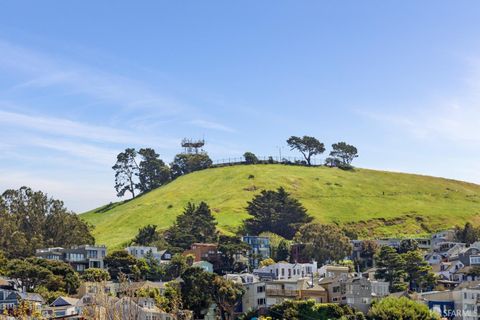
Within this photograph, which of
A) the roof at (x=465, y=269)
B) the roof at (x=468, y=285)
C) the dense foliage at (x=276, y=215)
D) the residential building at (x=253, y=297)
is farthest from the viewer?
the dense foliage at (x=276, y=215)

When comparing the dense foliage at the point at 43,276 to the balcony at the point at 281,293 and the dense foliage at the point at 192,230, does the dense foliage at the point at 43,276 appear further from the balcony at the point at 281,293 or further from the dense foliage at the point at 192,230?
the dense foliage at the point at 192,230

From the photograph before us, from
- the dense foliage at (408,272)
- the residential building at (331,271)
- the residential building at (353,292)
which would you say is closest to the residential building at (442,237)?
the dense foliage at (408,272)

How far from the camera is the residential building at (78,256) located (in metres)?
128

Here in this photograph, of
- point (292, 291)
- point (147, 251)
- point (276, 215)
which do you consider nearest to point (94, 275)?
point (292, 291)

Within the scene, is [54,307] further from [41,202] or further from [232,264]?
[41,202]

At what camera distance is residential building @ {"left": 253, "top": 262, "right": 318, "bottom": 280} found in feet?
401

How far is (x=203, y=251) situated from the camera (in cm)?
13825

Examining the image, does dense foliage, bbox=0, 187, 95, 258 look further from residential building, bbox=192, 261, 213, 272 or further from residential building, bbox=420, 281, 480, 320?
residential building, bbox=420, 281, 480, 320

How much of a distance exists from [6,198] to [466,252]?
83.7 metres

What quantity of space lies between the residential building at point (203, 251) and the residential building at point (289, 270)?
14.1m

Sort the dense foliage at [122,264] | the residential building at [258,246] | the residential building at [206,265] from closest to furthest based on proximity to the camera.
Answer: the dense foliage at [122,264] → the residential building at [206,265] → the residential building at [258,246]

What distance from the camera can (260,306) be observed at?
103m

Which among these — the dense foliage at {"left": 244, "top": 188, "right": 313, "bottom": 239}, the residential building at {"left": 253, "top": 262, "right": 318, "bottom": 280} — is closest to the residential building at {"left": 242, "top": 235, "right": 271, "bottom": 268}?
the dense foliage at {"left": 244, "top": 188, "right": 313, "bottom": 239}

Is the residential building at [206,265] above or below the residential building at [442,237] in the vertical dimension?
below
